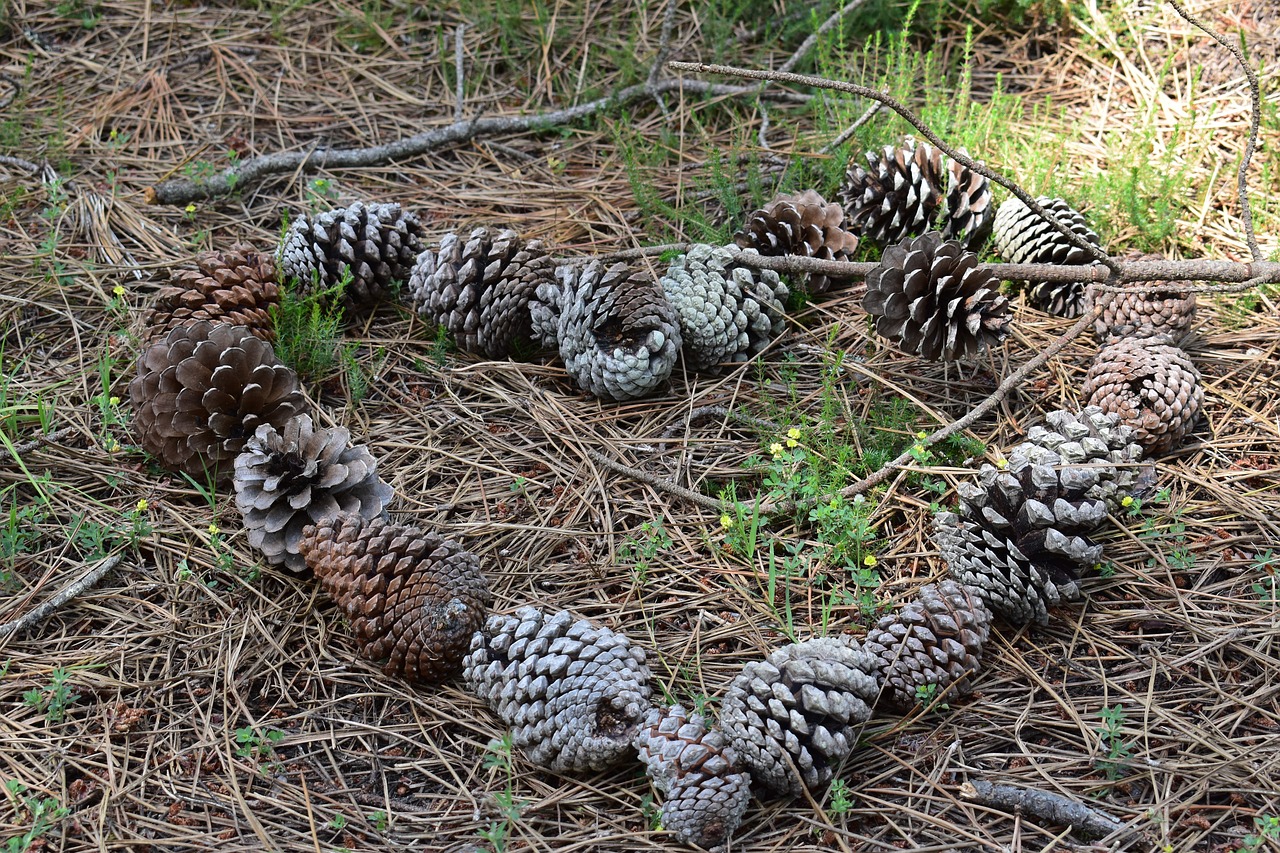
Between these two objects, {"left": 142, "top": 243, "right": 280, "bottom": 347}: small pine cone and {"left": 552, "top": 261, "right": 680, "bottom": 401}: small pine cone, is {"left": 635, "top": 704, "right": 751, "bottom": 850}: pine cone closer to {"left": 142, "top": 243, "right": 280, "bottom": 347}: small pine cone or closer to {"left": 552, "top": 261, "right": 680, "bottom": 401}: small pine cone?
{"left": 552, "top": 261, "right": 680, "bottom": 401}: small pine cone

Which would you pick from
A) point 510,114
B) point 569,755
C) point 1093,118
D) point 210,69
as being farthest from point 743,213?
point 210,69

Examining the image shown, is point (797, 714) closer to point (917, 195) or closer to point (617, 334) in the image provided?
point (617, 334)

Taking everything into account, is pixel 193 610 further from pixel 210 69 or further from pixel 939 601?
pixel 210 69

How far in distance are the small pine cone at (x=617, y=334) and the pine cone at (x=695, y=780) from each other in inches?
39.3

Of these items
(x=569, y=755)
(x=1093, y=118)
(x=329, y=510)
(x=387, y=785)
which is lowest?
(x=387, y=785)

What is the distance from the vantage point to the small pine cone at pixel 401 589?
2023mm

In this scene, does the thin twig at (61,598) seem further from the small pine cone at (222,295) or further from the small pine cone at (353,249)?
the small pine cone at (353,249)

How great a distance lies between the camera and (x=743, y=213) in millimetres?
3066

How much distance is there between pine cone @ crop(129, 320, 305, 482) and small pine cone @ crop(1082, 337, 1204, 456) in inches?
77.7

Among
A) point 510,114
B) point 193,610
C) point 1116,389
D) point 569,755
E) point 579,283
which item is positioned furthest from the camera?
point 510,114

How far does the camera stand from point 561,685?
1.91 metres

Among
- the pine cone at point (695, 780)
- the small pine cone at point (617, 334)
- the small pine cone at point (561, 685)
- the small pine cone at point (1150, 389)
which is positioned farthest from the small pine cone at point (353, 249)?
the small pine cone at point (1150, 389)

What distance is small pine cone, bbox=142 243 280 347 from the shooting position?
2623mm

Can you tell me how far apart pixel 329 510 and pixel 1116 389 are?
6.10 feet
